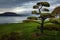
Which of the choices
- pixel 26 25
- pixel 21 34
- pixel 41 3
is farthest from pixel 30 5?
pixel 21 34

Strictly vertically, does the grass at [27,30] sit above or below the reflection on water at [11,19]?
below

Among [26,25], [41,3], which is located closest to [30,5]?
[41,3]

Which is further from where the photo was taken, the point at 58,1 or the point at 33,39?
the point at 58,1

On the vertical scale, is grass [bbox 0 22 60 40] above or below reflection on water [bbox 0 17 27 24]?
below

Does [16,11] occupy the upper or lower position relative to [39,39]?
upper

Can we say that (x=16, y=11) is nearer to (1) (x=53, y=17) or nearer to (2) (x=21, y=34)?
(2) (x=21, y=34)

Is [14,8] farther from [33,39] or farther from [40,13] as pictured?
[33,39]

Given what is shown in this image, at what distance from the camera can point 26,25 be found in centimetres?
309

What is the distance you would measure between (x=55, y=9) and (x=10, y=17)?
3.34 ft

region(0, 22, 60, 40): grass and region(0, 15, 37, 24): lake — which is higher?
region(0, 15, 37, 24): lake

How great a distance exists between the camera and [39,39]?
299 cm

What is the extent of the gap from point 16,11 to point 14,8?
8 centimetres

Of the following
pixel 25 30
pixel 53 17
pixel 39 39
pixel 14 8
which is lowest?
pixel 39 39

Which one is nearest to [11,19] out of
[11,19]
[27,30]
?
[11,19]
